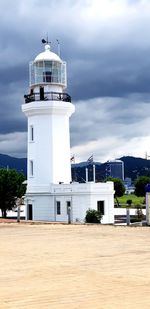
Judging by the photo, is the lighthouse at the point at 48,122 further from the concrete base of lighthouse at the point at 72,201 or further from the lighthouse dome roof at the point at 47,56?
the concrete base of lighthouse at the point at 72,201

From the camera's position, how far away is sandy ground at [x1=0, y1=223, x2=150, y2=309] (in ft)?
29.6

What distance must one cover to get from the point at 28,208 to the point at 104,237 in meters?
25.8

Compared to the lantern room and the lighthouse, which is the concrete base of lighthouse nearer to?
Result: the lighthouse

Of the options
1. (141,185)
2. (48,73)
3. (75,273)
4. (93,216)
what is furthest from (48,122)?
(141,185)

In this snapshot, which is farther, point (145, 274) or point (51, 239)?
point (51, 239)

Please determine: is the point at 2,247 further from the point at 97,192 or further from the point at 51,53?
the point at 51,53

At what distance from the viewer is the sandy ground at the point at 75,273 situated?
9.02m

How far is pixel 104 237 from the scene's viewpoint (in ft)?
70.9

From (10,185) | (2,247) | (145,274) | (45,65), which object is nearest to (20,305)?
(145,274)

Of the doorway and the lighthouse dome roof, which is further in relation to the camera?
the doorway

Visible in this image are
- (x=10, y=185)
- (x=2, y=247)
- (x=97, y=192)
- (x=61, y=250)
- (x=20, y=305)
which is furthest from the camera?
(x=10, y=185)

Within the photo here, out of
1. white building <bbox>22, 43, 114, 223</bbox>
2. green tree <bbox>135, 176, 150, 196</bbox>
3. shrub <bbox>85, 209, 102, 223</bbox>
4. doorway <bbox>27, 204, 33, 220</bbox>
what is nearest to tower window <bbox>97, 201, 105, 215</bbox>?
white building <bbox>22, 43, 114, 223</bbox>

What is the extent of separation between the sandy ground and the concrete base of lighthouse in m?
22.1

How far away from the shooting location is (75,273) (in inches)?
475
